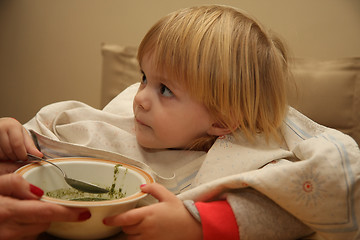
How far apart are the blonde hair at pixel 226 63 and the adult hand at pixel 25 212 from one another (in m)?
0.39

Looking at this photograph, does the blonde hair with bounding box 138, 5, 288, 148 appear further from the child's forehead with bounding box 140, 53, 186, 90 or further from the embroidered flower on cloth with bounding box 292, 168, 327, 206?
the embroidered flower on cloth with bounding box 292, 168, 327, 206

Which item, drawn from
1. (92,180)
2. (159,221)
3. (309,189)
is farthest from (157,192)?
(309,189)

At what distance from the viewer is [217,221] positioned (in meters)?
0.61

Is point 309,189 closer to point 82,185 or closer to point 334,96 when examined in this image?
point 82,185

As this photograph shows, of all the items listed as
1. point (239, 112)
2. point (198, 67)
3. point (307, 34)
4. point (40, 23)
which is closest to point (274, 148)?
point (239, 112)

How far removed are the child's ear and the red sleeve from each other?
0.26m

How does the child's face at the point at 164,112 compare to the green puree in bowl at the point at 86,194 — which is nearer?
the green puree in bowl at the point at 86,194

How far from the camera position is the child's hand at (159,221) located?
579 mm

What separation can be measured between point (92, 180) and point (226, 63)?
368mm

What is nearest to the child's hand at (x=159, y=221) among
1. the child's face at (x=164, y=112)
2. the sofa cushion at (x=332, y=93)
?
the child's face at (x=164, y=112)

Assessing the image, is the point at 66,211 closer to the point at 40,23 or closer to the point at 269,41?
Answer: the point at 269,41

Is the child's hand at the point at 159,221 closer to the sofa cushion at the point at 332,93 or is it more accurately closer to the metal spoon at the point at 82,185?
the metal spoon at the point at 82,185

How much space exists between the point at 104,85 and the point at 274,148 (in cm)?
92

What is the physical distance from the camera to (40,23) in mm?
1851
